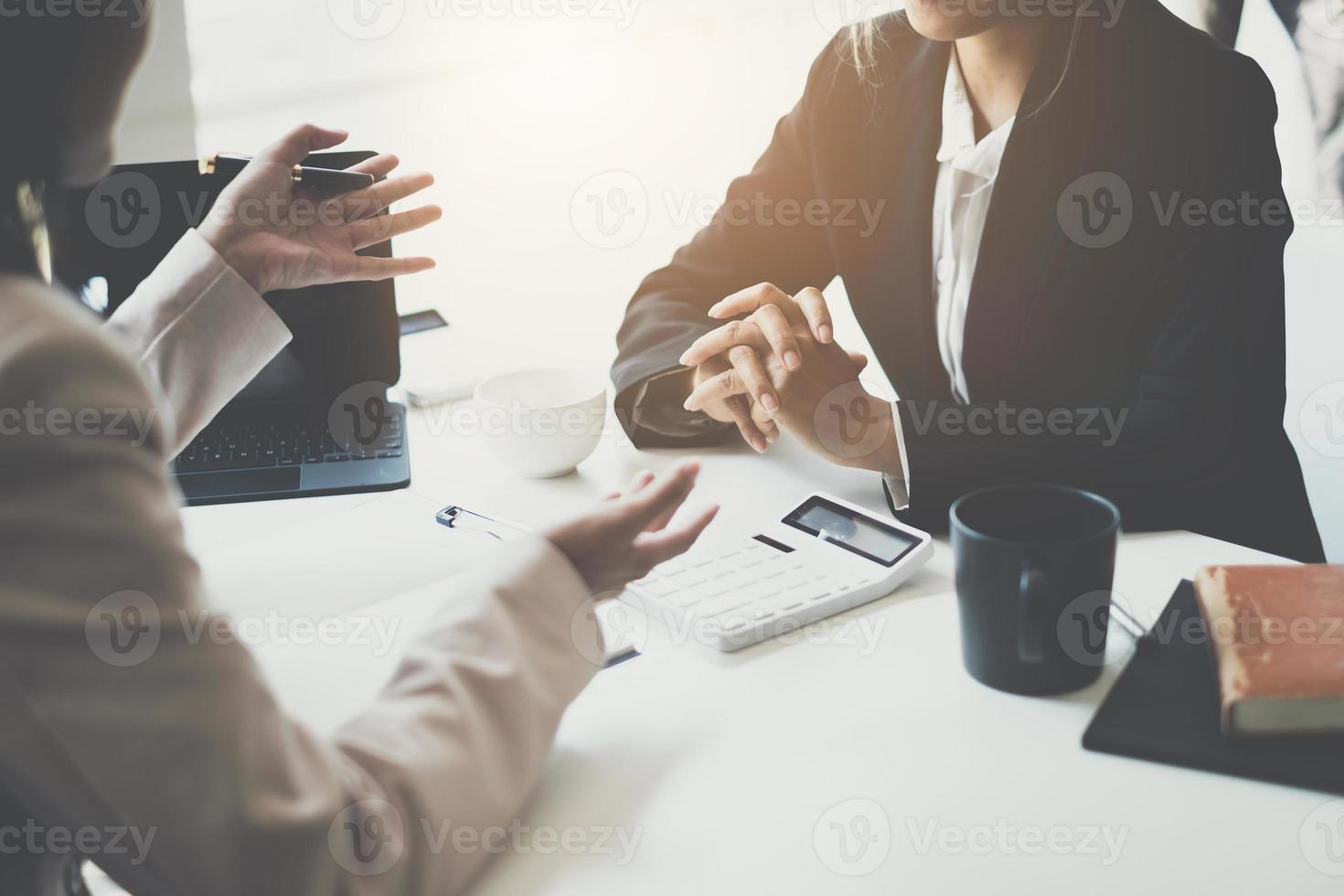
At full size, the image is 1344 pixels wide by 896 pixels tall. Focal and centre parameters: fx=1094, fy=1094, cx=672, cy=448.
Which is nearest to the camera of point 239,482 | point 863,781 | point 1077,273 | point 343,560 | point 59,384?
point 59,384

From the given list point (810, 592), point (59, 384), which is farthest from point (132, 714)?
point (810, 592)

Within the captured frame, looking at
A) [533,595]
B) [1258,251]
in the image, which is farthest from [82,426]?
[1258,251]

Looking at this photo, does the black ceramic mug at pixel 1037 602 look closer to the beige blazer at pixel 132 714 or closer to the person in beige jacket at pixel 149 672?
the person in beige jacket at pixel 149 672

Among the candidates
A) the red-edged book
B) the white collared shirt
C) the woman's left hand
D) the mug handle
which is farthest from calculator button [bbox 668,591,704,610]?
the white collared shirt

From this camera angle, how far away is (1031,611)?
65cm

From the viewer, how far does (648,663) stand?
73cm

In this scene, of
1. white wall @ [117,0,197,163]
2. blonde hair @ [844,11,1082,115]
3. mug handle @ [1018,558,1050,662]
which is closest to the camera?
mug handle @ [1018,558,1050,662]

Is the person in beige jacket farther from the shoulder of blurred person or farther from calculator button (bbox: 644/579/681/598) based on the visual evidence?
calculator button (bbox: 644/579/681/598)

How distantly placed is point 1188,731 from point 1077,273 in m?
0.73

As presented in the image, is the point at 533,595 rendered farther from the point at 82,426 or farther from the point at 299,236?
the point at 299,236

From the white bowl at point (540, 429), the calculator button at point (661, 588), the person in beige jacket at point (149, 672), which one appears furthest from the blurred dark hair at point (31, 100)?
the white bowl at point (540, 429)

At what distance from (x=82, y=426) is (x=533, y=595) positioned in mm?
248

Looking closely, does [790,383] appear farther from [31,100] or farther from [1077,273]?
[31,100]

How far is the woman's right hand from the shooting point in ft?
2.04
